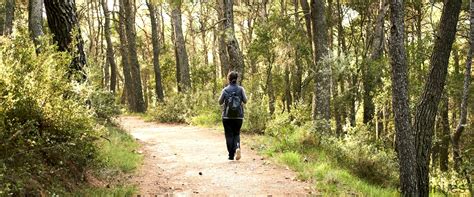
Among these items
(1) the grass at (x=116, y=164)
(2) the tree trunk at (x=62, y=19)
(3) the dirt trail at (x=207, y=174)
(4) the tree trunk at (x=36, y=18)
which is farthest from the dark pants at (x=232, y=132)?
(4) the tree trunk at (x=36, y=18)

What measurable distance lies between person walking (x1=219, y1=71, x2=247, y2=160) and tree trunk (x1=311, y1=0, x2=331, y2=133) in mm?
4571

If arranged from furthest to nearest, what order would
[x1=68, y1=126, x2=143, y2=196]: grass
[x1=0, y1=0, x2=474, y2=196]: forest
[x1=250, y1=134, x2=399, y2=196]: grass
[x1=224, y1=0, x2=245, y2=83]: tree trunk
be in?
[x1=224, y1=0, x2=245, y2=83]: tree trunk, [x1=250, y1=134, x2=399, y2=196]: grass, [x1=68, y1=126, x2=143, y2=196]: grass, [x1=0, y1=0, x2=474, y2=196]: forest

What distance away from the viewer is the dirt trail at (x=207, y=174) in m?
7.03

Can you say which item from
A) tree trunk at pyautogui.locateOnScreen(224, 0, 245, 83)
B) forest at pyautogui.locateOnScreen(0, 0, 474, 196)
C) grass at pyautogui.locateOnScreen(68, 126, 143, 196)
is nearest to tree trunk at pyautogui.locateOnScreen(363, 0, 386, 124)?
forest at pyautogui.locateOnScreen(0, 0, 474, 196)

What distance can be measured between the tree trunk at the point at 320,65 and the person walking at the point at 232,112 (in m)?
4.57

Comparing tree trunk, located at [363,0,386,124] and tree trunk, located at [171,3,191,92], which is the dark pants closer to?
tree trunk, located at [363,0,386,124]

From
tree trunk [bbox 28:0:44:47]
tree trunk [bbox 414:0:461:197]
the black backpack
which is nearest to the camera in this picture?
tree trunk [bbox 414:0:461:197]

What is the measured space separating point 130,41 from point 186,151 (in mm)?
14904

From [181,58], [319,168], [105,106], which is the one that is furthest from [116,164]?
[181,58]

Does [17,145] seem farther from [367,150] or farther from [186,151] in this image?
[367,150]

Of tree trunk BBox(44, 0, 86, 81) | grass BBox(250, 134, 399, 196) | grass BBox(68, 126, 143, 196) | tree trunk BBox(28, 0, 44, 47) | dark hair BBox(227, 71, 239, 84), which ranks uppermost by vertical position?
tree trunk BBox(28, 0, 44, 47)

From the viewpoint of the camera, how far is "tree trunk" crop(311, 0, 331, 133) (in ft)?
43.9

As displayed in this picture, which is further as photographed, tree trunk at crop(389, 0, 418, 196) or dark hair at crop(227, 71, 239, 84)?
dark hair at crop(227, 71, 239, 84)

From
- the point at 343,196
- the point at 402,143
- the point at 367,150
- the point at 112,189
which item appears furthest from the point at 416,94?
the point at 112,189
